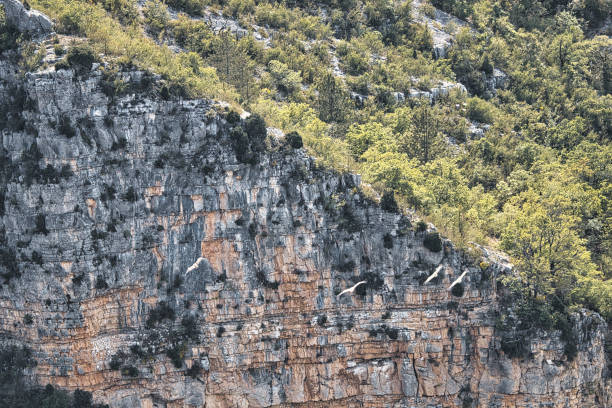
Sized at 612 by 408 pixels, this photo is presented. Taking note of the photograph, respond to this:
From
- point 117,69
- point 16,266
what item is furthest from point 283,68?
point 16,266

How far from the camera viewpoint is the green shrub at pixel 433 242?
56.1m

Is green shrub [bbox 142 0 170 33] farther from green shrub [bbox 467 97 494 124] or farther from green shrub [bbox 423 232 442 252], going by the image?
green shrub [bbox 423 232 442 252]

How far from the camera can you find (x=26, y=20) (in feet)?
184

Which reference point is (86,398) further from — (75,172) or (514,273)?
(514,273)

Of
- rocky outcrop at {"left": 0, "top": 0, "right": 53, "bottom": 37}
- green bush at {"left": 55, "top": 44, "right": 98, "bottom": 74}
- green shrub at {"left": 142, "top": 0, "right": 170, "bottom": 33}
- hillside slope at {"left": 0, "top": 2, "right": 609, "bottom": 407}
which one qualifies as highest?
rocky outcrop at {"left": 0, "top": 0, "right": 53, "bottom": 37}

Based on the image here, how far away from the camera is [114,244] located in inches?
2133

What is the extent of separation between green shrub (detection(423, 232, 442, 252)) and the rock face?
0.19m

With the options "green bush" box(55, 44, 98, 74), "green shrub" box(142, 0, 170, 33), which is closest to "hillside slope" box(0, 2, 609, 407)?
"green bush" box(55, 44, 98, 74)

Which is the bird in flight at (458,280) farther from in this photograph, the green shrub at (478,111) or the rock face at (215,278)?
the green shrub at (478,111)

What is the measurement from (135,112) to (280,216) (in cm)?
1408

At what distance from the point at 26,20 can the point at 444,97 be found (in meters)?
48.9

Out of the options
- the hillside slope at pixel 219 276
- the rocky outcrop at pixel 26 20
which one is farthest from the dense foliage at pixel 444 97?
the hillside slope at pixel 219 276

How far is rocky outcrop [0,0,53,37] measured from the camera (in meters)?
56.0

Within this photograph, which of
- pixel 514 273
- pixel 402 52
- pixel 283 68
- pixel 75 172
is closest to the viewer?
pixel 75 172
